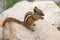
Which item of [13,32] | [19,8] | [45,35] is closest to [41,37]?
[45,35]

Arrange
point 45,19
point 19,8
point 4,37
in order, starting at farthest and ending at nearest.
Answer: point 19,8 → point 45,19 → point 4,37

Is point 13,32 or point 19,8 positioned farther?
point 19,8

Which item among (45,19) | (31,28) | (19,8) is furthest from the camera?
(19,8)

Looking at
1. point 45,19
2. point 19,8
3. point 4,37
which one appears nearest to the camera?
point 4,37

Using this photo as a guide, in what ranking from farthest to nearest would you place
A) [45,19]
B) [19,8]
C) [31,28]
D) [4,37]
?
[19,8] < [45,19] < [31,28] < [4,37]

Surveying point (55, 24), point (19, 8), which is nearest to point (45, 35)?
point (55, 24)

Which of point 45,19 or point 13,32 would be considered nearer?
point 13,32

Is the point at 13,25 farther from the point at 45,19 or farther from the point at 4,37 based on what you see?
the point at 45,19

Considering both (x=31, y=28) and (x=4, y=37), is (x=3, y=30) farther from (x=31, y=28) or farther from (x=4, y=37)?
(x=31, y=28)
